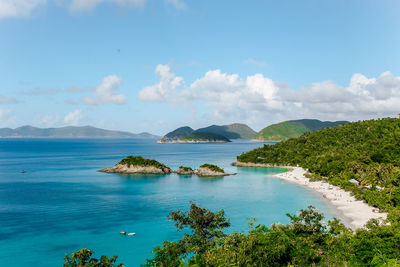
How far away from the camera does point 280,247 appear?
23359 millimetres

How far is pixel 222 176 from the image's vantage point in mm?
102562

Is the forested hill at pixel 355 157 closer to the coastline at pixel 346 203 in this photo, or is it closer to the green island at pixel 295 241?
the green island at pixel 295 241

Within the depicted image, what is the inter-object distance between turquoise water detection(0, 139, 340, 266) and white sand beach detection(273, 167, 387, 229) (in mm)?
2983

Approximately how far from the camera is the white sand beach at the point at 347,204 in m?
49.3

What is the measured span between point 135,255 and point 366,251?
27.3 meters

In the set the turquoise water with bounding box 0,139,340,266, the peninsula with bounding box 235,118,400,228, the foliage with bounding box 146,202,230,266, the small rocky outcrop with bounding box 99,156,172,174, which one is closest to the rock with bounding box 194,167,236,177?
the turquoise water with bounding box 0,139,340,266

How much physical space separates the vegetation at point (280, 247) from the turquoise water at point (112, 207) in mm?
12054

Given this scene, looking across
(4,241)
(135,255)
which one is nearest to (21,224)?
(4,241)

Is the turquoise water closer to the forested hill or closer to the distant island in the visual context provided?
the distant island

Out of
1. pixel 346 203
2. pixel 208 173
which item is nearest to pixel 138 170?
pixel 208 173

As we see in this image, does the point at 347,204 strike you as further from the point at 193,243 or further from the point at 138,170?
the point at 138,170

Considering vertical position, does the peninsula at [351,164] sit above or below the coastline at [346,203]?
above

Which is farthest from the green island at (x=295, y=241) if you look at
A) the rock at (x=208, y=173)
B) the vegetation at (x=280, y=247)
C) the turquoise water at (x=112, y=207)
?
the rock at (x=208, y=173)

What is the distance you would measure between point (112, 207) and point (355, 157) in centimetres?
7921
